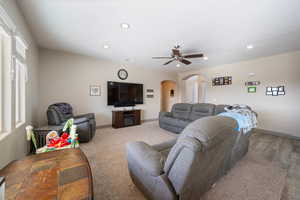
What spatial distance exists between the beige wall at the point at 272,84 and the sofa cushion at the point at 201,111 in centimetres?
194

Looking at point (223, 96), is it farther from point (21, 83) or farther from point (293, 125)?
point (21, 83)

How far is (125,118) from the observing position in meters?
4.77

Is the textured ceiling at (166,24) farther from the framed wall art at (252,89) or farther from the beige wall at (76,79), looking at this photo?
the framed wall art at (252,89)

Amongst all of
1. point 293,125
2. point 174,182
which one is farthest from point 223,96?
point 174,182

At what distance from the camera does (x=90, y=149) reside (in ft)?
8.96

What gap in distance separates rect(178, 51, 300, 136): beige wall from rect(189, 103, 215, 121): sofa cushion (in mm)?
1942

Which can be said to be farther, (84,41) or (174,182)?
(84,41)

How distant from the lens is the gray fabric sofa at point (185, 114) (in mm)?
3670

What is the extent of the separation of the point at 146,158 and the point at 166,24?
2436 mm

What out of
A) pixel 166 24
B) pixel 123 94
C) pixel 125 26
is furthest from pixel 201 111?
pixel 125 26

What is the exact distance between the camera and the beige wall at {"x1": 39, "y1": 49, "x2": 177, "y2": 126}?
3.62m

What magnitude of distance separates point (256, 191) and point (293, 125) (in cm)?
366

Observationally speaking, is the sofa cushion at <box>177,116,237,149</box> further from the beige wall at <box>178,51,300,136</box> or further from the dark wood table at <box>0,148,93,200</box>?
the beige wall at <box>178,51,300,136</box>

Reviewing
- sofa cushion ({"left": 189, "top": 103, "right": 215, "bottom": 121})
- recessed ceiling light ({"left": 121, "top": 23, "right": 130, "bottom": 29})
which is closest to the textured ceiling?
recessed ceiling light ({"left": 121, "top": 23, "right": 130, "bottom": 29})
